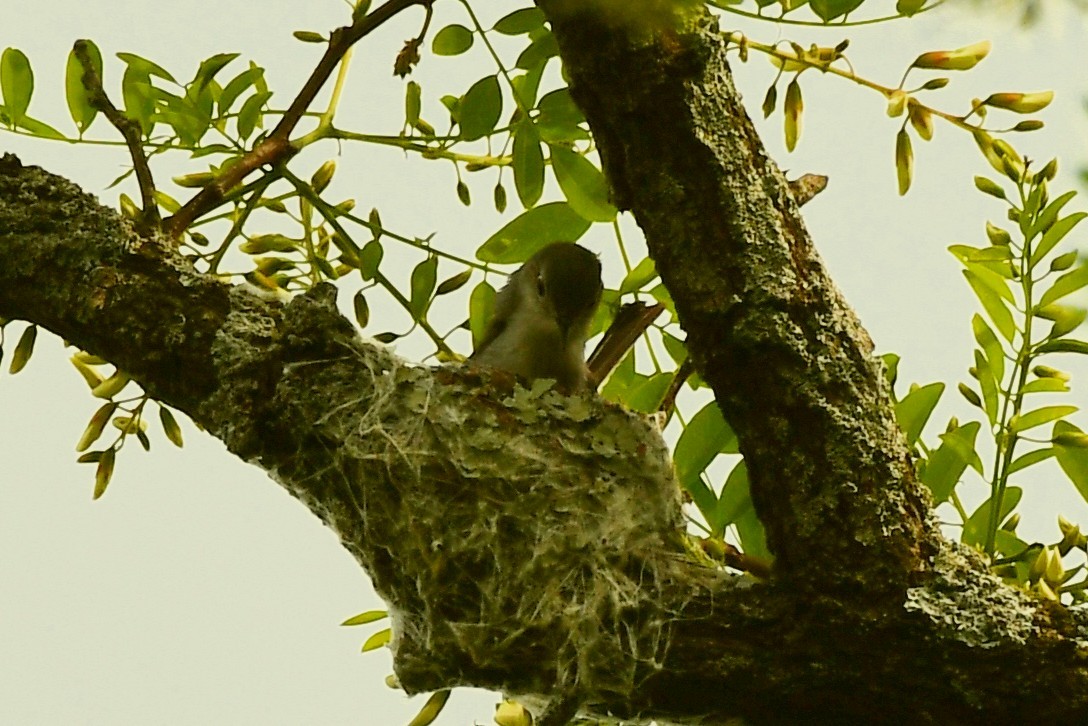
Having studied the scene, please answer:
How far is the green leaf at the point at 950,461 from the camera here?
85.4 inches

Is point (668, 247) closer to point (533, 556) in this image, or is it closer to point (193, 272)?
point (533, 556)

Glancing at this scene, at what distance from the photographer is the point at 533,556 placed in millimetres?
2105

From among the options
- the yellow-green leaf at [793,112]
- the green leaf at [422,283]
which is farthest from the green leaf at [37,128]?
the yellow-green leaf at [793,112]

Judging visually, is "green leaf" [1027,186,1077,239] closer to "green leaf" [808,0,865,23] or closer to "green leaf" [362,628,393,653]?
"green leaf" [808,0,865,23]

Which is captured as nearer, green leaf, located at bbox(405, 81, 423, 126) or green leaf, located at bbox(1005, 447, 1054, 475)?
green leaf, located at bbox(1005, 447, 1054, 475)

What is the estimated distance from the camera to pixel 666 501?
2211mm

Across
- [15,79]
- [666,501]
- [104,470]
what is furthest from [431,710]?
[15,79]

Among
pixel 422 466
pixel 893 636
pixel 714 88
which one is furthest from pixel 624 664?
pixel 714 88

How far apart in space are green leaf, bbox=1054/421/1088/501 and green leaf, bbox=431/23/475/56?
126 centimetres

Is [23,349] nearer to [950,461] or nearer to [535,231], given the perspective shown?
[535,231]

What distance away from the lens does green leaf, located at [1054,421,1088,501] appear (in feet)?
6.95

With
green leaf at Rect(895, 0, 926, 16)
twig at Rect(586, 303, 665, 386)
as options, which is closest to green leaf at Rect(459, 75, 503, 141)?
twig at Rect(586, 303, 665, 386)

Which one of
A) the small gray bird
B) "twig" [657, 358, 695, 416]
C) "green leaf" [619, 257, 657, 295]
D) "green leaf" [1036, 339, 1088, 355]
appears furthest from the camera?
the small gray bird

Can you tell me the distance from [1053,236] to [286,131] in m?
1.38
